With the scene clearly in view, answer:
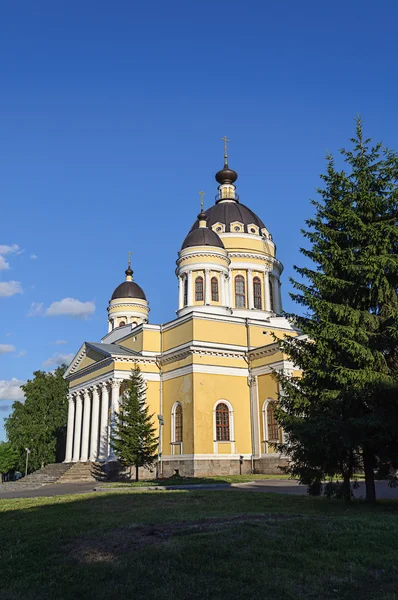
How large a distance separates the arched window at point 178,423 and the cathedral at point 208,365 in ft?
0.20

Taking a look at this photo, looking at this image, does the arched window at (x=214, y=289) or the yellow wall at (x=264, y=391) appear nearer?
the yellow wall at (x=264, y=391)

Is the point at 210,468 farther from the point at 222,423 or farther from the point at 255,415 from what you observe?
the point at 255,415

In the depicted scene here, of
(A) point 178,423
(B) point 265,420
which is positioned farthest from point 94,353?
(B) point 265,420

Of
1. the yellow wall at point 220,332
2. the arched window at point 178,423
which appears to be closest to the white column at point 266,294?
the yellow wall at point 220,332

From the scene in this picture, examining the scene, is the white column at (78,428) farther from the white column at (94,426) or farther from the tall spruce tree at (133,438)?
the tall spruce tree at (133,438)

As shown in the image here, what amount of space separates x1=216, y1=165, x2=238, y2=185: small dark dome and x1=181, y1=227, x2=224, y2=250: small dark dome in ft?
25.3

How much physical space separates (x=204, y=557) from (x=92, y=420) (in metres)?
29.8

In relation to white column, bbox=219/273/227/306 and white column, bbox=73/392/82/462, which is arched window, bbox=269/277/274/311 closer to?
white column, bbox=219/273/227/306

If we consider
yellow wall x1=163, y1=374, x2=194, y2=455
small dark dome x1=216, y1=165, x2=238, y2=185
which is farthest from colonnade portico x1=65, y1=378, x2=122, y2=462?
small dark dome x1=216, y1=165, x2=238, y2=185

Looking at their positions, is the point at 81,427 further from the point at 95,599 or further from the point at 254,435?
the point at 95,599

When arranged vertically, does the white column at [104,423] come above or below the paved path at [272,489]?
above

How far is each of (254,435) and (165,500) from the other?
58.6 feet

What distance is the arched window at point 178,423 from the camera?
31.3 meters

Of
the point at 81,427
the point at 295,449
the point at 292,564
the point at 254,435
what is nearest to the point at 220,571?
the point at 292,564
